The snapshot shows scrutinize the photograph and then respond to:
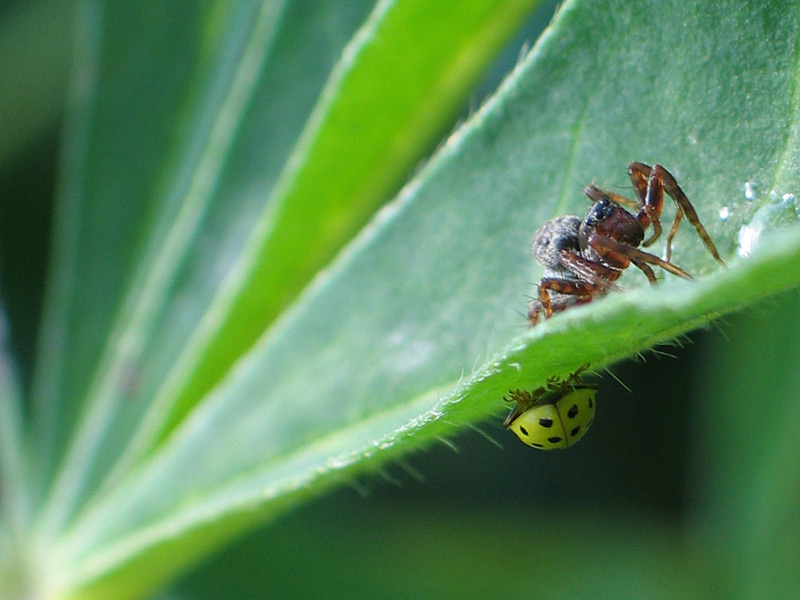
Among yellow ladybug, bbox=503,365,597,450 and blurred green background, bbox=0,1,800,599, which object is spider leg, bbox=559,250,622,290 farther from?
blurred green background, bbox=0,1,800,599

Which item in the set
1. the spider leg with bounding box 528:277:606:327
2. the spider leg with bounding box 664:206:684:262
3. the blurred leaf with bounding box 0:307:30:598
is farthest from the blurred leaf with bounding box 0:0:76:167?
the spider leg with bounding box 664:206:684:262

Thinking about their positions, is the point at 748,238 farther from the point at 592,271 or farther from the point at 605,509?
the point at 605,509

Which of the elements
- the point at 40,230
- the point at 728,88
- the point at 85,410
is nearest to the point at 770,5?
the point at 728,88

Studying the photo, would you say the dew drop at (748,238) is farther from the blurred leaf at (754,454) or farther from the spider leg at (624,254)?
the blurred leaf at (754,454)

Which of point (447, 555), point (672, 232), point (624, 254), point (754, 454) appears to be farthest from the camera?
point (447, 555)

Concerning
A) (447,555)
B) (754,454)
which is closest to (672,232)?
(754,454)

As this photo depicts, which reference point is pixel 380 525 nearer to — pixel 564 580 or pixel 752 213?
pixel 564 580

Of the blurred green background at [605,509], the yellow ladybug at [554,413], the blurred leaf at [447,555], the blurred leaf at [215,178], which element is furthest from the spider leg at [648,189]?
the blurred leaf at [447,555]
